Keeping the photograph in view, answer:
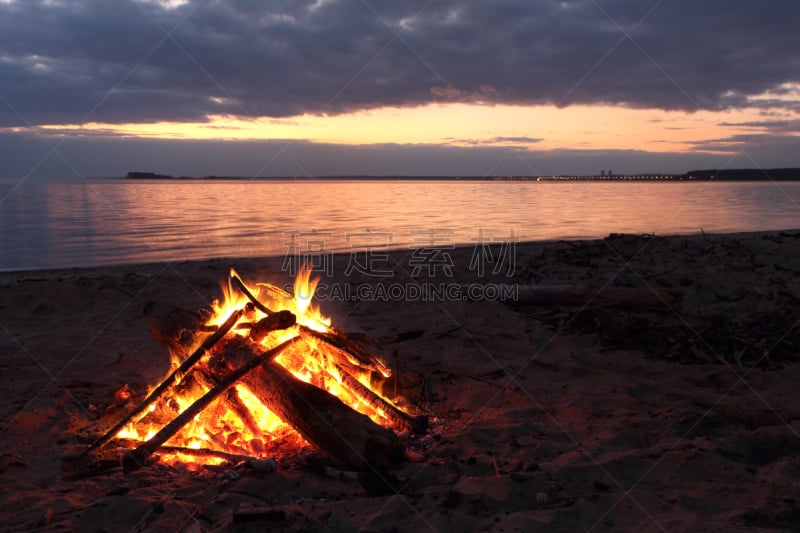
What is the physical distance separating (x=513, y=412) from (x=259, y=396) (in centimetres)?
227

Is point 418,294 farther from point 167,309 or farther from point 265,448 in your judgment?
point 265,448

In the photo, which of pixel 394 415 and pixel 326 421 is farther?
pixel 394 415

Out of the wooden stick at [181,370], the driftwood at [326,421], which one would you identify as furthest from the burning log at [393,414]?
the wooden stick at [181,370]

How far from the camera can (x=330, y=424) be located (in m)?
3.75

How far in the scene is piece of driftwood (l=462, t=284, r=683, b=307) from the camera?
7.59 metres

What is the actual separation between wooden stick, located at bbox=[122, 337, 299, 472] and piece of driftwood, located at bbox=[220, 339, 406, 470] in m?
0.14

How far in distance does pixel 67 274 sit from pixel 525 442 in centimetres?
1172

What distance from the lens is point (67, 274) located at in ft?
39.2

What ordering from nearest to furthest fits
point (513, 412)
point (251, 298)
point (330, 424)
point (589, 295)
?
point (330, 424)
point (251, 298)
point (513, 412)
point (589, 295)

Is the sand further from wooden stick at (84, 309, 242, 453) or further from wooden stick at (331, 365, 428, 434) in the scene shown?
wooden stick at (84, 309, 242, 453)

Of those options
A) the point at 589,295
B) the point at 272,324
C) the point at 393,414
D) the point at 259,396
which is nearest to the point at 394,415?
the point at 393,414

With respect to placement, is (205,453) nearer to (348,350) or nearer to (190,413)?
(190,413)

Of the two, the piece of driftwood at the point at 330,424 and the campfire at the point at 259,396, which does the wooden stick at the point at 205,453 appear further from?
the piece of driftwood at the point at 330,424

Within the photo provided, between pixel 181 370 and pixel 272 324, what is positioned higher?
pixel 272 324
